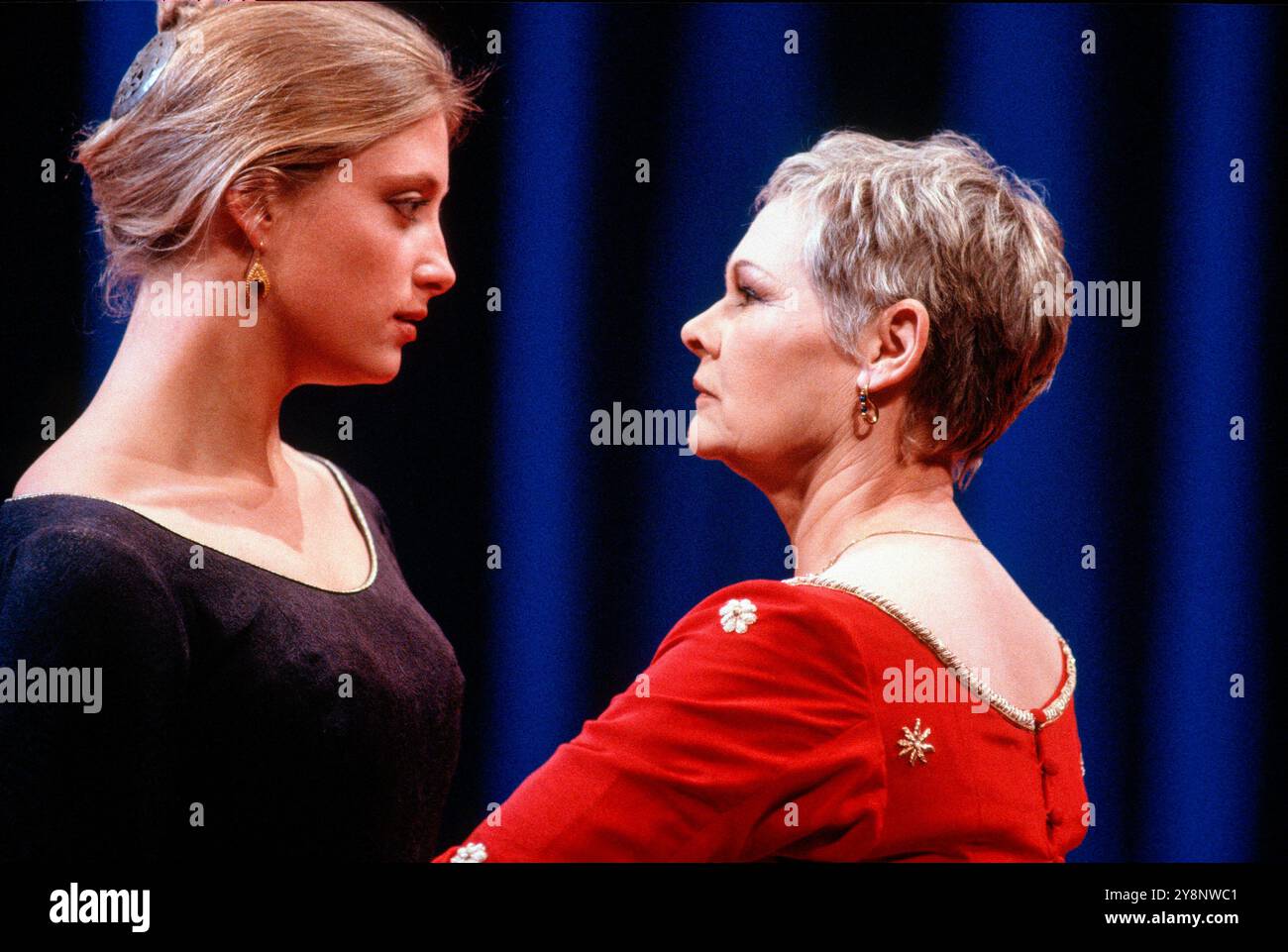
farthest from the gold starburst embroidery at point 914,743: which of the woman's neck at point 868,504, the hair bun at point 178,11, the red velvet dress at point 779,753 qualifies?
the hair bun at point 178,11

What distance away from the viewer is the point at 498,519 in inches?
82.6

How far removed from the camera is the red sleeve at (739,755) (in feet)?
4.52

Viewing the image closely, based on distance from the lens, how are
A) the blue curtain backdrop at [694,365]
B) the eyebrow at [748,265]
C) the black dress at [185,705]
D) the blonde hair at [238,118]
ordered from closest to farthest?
1. the black dress at [185,705]
2. the blonde hair at [238,118]
3. the eyebrow at [748,265]
4. the blue curtain backdrop at [694,365]

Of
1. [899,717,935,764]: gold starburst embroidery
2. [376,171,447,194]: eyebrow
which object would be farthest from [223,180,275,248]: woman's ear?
[899,717,935,764]: gold starburst embroidery

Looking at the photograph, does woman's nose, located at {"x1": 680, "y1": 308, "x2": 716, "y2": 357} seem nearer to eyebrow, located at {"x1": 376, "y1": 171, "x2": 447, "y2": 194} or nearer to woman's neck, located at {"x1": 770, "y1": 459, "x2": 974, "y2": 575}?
woman's neck, located at {"x1": 770, "y1": 459, "x2": 974, "y2": 575}

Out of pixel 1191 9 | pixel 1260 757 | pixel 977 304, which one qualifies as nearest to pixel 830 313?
pixel 977 304

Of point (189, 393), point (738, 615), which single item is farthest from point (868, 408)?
point (189, 393)

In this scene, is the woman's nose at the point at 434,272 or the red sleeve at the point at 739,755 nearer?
the red sleeve at the point at 739,755

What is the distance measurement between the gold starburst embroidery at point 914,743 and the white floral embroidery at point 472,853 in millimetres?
456

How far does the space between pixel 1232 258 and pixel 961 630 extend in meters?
0.98

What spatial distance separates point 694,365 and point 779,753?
2.86 ft

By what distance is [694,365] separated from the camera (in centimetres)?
212

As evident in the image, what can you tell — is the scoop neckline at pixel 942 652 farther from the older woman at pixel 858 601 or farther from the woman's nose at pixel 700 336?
the woman's nose at pixel 700 336

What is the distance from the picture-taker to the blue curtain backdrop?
2.06m
